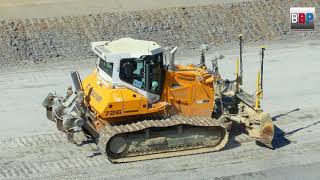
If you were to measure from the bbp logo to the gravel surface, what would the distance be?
26 centimetres

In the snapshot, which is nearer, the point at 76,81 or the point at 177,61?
the point at 76,81

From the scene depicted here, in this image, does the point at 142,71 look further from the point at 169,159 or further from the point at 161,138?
the point at 169,159

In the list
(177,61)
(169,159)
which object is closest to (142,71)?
(169,159)

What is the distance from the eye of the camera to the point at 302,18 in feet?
85.4

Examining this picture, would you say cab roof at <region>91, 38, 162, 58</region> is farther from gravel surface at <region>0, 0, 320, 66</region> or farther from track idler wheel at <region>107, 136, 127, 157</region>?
gravel surface at <region>0, 0, 320, 66</region>

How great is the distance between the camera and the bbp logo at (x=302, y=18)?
2516 cm

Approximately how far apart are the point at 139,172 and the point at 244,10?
42.2 feet

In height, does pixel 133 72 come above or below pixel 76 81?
above

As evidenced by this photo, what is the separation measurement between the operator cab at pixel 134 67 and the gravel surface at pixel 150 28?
7675 mm

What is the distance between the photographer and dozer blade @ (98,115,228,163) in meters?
13.8

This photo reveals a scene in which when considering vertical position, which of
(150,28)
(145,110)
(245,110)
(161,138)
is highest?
(150,28)

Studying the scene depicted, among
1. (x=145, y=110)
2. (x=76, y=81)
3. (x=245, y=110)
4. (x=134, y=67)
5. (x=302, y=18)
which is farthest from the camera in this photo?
(x=302, y=18)

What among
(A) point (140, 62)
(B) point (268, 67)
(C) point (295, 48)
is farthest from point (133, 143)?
(C) point (295, 48)

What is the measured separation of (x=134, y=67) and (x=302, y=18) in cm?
1368
